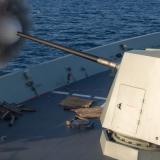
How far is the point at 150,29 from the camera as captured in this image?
4647 centimetres

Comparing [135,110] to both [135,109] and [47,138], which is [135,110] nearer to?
[135,109]

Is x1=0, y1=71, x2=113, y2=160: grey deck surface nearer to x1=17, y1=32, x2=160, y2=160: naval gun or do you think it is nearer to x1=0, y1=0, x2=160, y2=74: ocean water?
x1=17, y1=32, x2=160, y2=160: naval gun

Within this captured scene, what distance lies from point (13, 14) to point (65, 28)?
3739cm

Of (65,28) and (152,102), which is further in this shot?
(65,28)

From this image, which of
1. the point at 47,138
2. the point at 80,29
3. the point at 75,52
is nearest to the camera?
the point at 75,52

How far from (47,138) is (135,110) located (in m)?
3.66

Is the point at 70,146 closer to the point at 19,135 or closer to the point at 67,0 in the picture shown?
the point at 19,135

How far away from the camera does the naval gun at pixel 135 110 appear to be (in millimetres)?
8391

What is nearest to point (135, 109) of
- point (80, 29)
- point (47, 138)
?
point (47, 138)

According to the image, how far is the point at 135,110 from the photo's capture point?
8.50m

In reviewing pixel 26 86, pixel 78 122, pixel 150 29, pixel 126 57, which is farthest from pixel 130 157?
pixel 150 29

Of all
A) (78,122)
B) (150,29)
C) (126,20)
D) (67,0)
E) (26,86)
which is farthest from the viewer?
(67,0)

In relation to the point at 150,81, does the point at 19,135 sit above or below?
below

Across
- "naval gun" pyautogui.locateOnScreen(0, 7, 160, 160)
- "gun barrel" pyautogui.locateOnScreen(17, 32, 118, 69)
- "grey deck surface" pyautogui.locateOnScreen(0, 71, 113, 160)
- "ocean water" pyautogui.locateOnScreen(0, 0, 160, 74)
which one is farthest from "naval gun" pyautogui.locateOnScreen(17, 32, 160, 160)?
"ocean water" pyautogui.locateOnScreen(0, 0, 160, 74)
